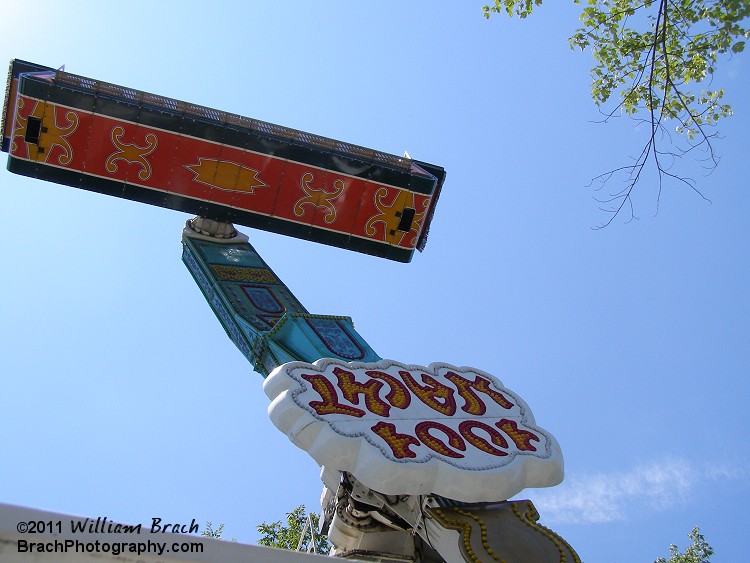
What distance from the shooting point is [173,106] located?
19.9 m

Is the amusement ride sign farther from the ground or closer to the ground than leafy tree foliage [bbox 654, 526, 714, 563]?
farther from the ground

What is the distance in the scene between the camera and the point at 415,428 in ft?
40.4

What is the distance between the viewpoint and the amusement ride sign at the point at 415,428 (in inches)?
448

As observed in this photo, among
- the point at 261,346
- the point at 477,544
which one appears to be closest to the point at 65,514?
the point at 477,544

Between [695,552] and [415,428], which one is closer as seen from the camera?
[415,428]

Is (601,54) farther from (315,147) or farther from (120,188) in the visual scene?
(120,188)

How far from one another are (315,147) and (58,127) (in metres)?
5.84

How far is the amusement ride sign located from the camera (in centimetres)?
1139

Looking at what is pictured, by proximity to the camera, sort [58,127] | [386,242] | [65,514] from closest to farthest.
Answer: [65,514] < [58,127] < [386,242]

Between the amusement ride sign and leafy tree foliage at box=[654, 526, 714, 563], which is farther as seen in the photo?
leafy tree foliage at box=[654, 526, 714, 563]

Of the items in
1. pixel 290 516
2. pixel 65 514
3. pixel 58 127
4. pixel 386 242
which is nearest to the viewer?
pixel 65 514

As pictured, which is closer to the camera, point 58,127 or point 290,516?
point 58,127

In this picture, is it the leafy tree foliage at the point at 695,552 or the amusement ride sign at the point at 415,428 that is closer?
the amusement ride sign at the point at 415,428

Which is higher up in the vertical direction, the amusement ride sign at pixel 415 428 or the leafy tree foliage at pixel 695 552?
the amusement ride sign at pixel 415 428
